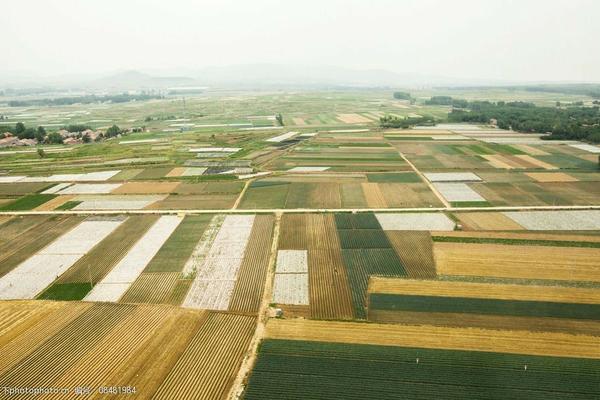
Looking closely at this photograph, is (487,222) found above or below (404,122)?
below

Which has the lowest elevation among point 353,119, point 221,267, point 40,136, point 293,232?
point 221,267

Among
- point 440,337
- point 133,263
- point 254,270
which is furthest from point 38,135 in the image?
point 440,337

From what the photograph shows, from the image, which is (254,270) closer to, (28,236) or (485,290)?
(485,290)

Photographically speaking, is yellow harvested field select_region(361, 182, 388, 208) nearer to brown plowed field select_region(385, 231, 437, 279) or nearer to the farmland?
the farmland

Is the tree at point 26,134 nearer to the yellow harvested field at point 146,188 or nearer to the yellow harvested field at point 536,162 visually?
the yellow harvested field at point 146,188

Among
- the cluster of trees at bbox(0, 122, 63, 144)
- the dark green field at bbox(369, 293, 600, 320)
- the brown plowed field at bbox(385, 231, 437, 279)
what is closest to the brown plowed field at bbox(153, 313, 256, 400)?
the dark green field at bbox(369, 293, 600, 320)

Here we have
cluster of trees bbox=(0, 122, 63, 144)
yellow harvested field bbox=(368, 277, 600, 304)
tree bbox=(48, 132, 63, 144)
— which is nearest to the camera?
yellow harvested field bbox=(368, 277, 600, 304)

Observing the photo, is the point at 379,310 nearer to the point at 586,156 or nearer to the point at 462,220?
the point at 462,220
